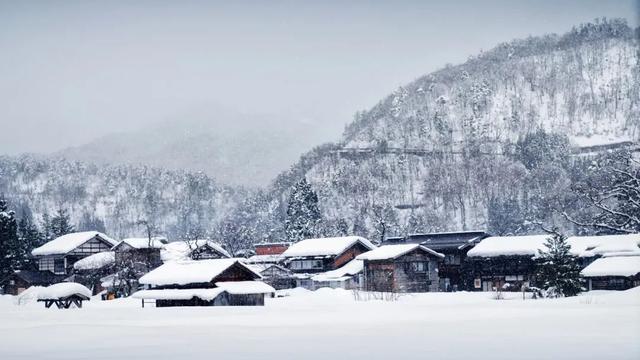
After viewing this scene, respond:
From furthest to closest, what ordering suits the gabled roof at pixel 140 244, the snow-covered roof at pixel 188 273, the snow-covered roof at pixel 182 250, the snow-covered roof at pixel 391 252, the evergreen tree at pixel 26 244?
1. the evergreen tree at pixel 26 244
2. the snow-covered roof at pixel 182 250
3. the gabled roof at pixel 140 244
4. the snow-covered roof at pixel 391 252
5. the snow-covered roof at pixel 188 273

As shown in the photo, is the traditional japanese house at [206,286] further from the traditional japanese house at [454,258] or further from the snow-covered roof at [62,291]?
the traditional japanese house at [454,258]

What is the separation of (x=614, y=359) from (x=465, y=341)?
16.5ft

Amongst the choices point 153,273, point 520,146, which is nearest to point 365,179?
point 520,146

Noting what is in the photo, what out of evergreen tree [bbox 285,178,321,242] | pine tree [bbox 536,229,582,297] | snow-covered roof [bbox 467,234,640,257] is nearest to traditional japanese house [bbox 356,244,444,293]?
snow-covered roof [bbox 467,234,640,257]

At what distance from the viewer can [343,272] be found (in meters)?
74.4

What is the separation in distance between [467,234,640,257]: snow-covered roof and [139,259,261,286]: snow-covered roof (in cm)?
2582

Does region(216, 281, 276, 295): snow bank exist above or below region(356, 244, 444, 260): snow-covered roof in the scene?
below

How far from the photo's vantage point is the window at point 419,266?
7144 centimetres

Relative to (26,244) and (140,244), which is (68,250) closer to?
(140,244)

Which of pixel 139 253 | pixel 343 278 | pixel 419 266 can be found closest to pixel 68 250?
pixel 139 253

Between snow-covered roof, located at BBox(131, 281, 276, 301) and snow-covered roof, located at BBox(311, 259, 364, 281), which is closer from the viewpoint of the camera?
snow-covered roof, located at BBox(131, 281, 276, 301)

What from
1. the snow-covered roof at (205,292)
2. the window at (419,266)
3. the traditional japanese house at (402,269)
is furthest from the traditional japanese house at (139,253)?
the window at (419,266)

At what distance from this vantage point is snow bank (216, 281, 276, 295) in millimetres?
52938

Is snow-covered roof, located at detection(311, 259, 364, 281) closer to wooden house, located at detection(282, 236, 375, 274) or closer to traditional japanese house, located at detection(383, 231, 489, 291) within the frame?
wooden house, located at detection(282, 236, 375, 274)
